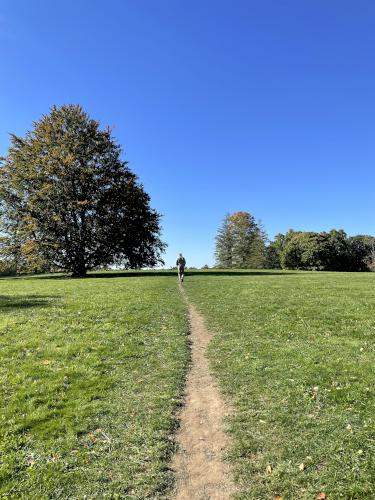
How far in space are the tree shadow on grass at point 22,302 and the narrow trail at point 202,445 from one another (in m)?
11.3

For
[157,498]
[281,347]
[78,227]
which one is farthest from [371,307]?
[78,227]

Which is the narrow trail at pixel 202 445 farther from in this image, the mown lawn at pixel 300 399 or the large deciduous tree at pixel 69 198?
the large deciduous tree at pixel 69 198

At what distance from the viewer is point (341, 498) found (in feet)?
15.4

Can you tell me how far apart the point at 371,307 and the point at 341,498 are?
1428 centimetres

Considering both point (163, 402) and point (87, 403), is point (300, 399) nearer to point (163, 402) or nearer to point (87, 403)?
point (163, 402)

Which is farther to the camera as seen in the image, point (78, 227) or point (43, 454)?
point (78, 227)

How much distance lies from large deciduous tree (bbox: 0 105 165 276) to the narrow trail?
3568cm

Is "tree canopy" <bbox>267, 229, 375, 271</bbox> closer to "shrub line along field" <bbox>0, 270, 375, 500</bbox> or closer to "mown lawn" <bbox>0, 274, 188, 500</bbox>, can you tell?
"shrub line along field" <bbox>0, 270, 375, 500</bbox>

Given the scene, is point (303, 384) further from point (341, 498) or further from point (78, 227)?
point (78, 227)

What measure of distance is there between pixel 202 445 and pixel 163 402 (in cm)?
173

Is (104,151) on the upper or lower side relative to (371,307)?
upper

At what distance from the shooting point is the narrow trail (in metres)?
5.04

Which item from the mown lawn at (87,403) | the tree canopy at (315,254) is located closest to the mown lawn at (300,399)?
the mown lawn at (87,403)

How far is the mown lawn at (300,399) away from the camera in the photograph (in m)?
5.11
